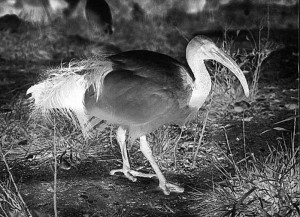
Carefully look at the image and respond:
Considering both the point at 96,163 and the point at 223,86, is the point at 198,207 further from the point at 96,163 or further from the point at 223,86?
the point at 223,86

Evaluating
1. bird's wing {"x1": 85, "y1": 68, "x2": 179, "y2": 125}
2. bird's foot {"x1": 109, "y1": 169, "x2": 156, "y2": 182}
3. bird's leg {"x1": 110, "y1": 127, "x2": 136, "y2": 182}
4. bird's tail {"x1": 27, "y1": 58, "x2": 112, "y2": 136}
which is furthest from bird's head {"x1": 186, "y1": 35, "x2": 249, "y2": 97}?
bird's foot {"x1": 109, "y1": 169, "x2": 156, "y2": 182}

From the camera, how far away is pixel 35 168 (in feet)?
13.2

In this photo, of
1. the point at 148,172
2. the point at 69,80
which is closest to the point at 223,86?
the point at 148,172

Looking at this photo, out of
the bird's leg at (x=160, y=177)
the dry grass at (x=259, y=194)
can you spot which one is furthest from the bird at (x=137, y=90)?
the dry grass at (x=259, y=194)

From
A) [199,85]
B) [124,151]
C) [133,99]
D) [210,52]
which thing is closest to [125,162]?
[124,151]

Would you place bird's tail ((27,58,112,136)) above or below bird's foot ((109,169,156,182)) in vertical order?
above

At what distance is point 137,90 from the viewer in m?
3.58

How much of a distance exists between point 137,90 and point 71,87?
1.56 feet

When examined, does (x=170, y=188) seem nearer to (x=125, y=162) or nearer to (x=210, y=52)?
(x=125, y=162)

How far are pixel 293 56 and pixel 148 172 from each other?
2.66 meters

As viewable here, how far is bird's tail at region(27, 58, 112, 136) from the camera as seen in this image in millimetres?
3699

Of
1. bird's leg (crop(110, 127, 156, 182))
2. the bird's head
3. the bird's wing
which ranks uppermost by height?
the bird's head

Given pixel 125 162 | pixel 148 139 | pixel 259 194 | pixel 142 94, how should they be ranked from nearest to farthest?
pixel 259 194, pixel 142 94, pixel 125 162, pixel 148 139

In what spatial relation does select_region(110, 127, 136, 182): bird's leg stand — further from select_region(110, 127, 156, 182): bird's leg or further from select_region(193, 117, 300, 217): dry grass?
select_region(193, 117, 300, 217): dry grass
